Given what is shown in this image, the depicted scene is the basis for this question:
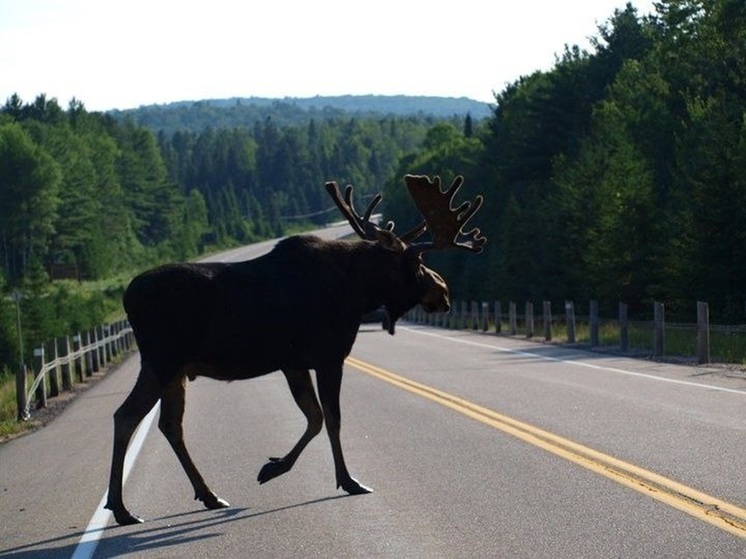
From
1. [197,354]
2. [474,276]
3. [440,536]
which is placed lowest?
[474,276]

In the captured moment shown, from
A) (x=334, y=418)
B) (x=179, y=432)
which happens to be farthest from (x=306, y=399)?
(x=179, y=432)

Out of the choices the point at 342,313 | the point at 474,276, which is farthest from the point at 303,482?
the point at 474,276

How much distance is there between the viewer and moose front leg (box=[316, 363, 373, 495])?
11.2m

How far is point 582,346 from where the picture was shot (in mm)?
35062

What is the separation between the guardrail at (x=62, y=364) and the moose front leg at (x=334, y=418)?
11.5 meters

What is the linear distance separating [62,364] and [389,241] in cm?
1806

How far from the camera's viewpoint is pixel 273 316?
36.2 feet

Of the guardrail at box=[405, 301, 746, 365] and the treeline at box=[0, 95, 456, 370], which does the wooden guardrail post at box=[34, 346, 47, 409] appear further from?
the treeline at box=[0, 95, 456, 370]

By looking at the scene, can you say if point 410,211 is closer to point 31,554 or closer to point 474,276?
point 474,276

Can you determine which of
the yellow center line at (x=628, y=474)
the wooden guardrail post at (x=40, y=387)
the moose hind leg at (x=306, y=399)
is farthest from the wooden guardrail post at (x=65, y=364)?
the moose hind leg at (x=306, y=399)

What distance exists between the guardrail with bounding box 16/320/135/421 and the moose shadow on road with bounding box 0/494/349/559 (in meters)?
11.7

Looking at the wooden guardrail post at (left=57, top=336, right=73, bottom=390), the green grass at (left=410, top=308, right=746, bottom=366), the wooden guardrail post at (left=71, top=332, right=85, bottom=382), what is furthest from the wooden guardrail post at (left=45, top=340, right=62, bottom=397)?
the green grass at (left=410, top=308, right=746, bottom=366)

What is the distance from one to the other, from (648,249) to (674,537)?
1767 inches

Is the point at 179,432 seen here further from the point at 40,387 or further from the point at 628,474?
the point at 40,387
